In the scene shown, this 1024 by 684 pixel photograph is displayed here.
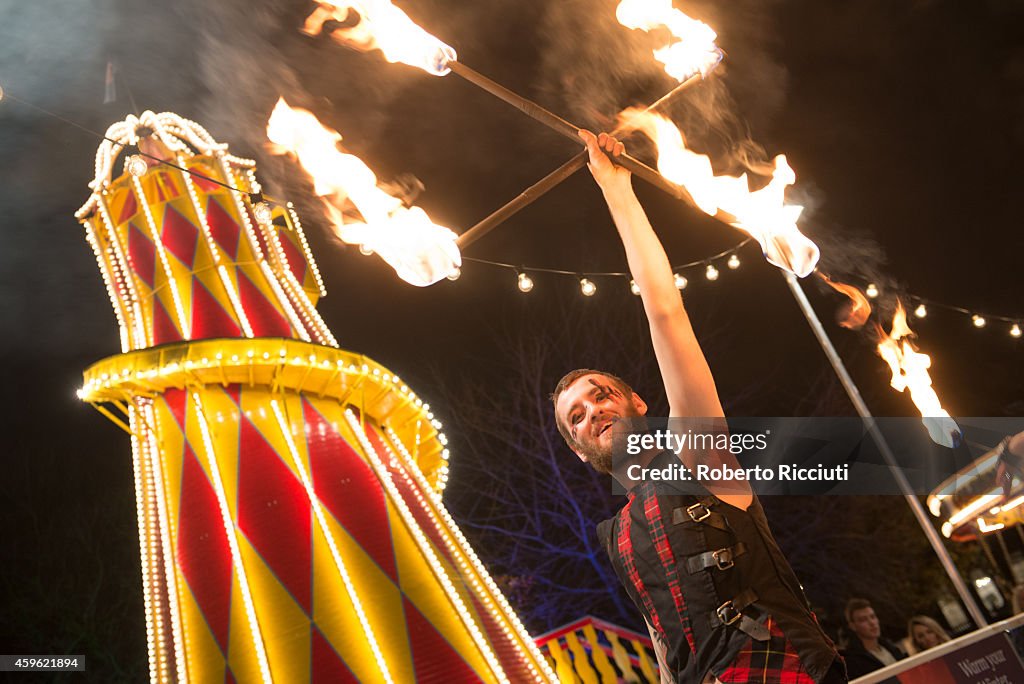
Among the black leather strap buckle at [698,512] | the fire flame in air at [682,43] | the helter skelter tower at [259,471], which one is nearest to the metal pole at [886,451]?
the helter skelter tower at [259,471]

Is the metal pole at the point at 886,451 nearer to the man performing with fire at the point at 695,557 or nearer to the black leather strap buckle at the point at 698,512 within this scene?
the man performing with fire at the point at 695,557

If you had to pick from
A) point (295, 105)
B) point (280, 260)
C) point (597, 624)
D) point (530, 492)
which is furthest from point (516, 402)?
point (295, 105)

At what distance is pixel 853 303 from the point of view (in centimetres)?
1358

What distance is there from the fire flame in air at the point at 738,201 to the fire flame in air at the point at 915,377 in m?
6.23

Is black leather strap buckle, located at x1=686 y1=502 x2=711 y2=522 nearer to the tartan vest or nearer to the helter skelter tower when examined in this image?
the tartan vest

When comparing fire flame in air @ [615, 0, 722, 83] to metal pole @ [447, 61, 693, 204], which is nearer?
metal pole @ [447, 61, 693, 204]

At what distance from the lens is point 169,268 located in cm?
1188

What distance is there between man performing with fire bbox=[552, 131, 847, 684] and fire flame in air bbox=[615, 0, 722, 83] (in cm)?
282

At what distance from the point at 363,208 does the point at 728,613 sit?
4.23 meters

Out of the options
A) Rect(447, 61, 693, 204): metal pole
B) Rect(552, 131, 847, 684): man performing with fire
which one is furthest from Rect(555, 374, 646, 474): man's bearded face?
Rect(447, 61, 693, 204): metal pole

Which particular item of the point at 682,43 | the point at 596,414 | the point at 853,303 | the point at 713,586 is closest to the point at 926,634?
the point at 853,303

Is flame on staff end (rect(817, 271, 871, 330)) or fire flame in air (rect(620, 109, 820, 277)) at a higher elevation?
flame on staff end (rect(817, 271, 871, 330))

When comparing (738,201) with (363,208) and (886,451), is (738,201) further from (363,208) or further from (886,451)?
(886,451)

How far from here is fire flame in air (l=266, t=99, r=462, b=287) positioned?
4.91 metres
